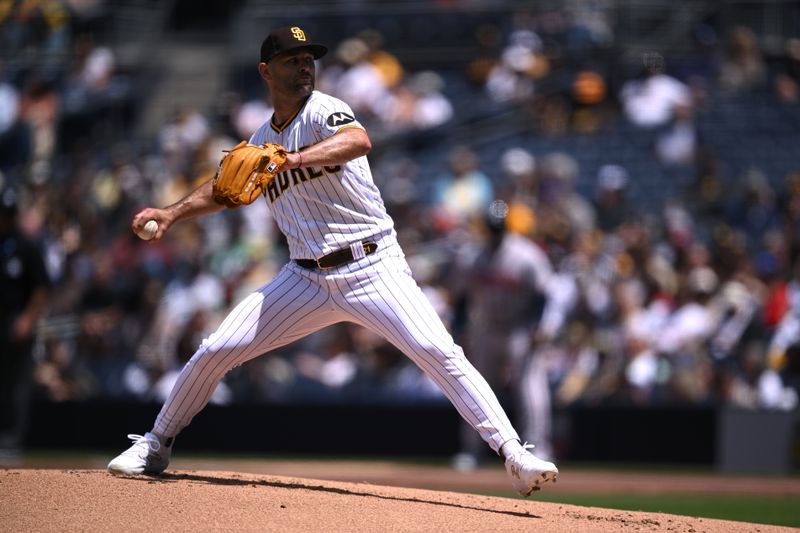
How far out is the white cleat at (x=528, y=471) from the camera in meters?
5.12

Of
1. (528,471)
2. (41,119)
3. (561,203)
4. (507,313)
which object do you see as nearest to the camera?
(528,471)

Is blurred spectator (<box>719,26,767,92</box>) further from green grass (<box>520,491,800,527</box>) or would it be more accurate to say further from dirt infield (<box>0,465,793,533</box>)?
dirt infield (<box>0,465,793,533</box>)

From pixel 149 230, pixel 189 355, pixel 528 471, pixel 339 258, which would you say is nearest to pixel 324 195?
pixel 339 258

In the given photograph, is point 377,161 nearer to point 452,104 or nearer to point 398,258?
point 452,104

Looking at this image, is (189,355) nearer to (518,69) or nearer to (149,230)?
(518,69)

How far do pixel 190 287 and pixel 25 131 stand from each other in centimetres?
442

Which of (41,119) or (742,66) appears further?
(41,119)

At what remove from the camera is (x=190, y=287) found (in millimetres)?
12203

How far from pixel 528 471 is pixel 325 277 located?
1.20m

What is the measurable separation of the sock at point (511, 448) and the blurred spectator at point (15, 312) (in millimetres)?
4899

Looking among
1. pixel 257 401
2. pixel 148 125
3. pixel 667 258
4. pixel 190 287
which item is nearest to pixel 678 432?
pixel 667 258

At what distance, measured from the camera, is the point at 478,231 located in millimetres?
11469

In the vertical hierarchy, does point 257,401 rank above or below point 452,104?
below

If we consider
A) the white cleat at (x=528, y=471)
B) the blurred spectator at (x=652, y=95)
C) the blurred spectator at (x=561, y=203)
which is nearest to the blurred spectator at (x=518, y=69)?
the blurred spectator at (x=652, y=95)
